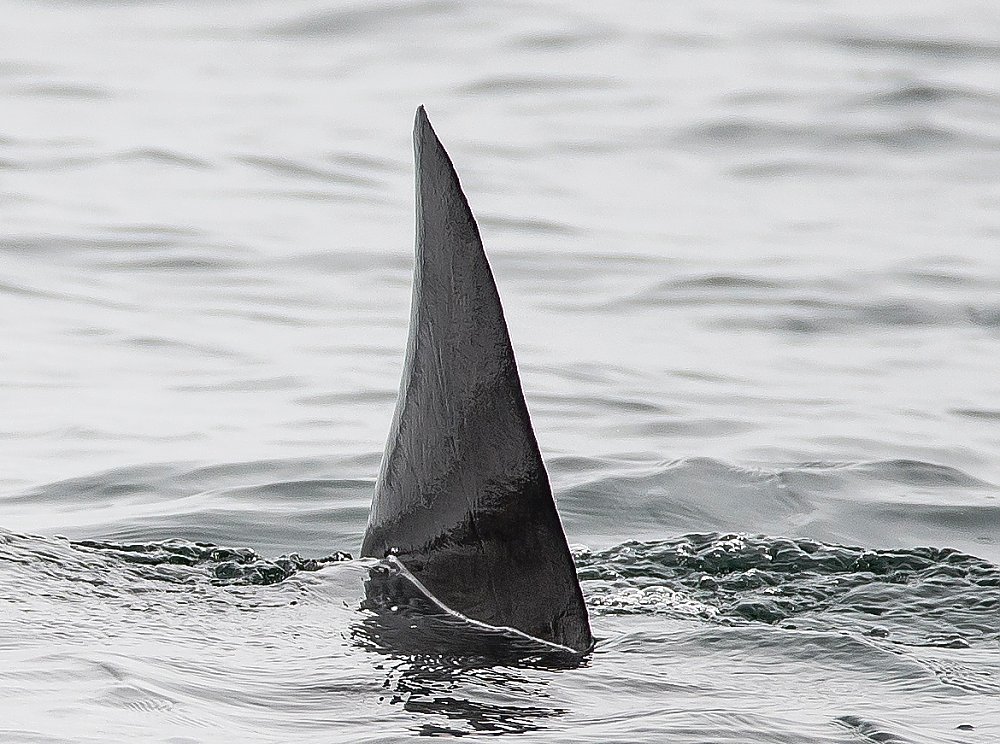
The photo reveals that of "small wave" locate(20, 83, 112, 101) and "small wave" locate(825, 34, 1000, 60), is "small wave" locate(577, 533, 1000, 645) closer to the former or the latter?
"small wave" locate(20, 83, 112, 101)

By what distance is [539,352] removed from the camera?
28.0 feet

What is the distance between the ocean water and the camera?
12.2 feet

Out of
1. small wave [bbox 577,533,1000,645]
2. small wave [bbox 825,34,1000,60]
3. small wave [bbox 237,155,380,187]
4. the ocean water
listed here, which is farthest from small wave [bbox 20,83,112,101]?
small wave [bbox 577,533,1000,645]

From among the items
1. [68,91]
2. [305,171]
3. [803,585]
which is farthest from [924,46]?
[803,585]

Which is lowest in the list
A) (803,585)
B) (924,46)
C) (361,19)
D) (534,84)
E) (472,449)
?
(803,585)

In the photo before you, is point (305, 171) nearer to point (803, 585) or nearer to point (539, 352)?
point (539, 352)

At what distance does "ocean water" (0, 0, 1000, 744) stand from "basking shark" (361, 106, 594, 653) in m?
0.19

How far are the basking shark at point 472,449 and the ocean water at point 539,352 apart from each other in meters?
0.19

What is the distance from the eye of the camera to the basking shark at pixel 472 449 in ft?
12.7

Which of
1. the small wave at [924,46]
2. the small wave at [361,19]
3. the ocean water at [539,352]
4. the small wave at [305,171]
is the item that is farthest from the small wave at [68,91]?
the small wave at [924,46]

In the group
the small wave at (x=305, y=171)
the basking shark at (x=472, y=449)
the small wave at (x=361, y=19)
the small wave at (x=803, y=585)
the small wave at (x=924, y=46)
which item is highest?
the small wave at (x=361, y=19)

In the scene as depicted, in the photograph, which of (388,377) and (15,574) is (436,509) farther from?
(388,377)

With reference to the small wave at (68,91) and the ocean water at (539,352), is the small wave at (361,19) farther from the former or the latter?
the small wave at (68,91)

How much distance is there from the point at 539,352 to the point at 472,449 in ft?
14.9
